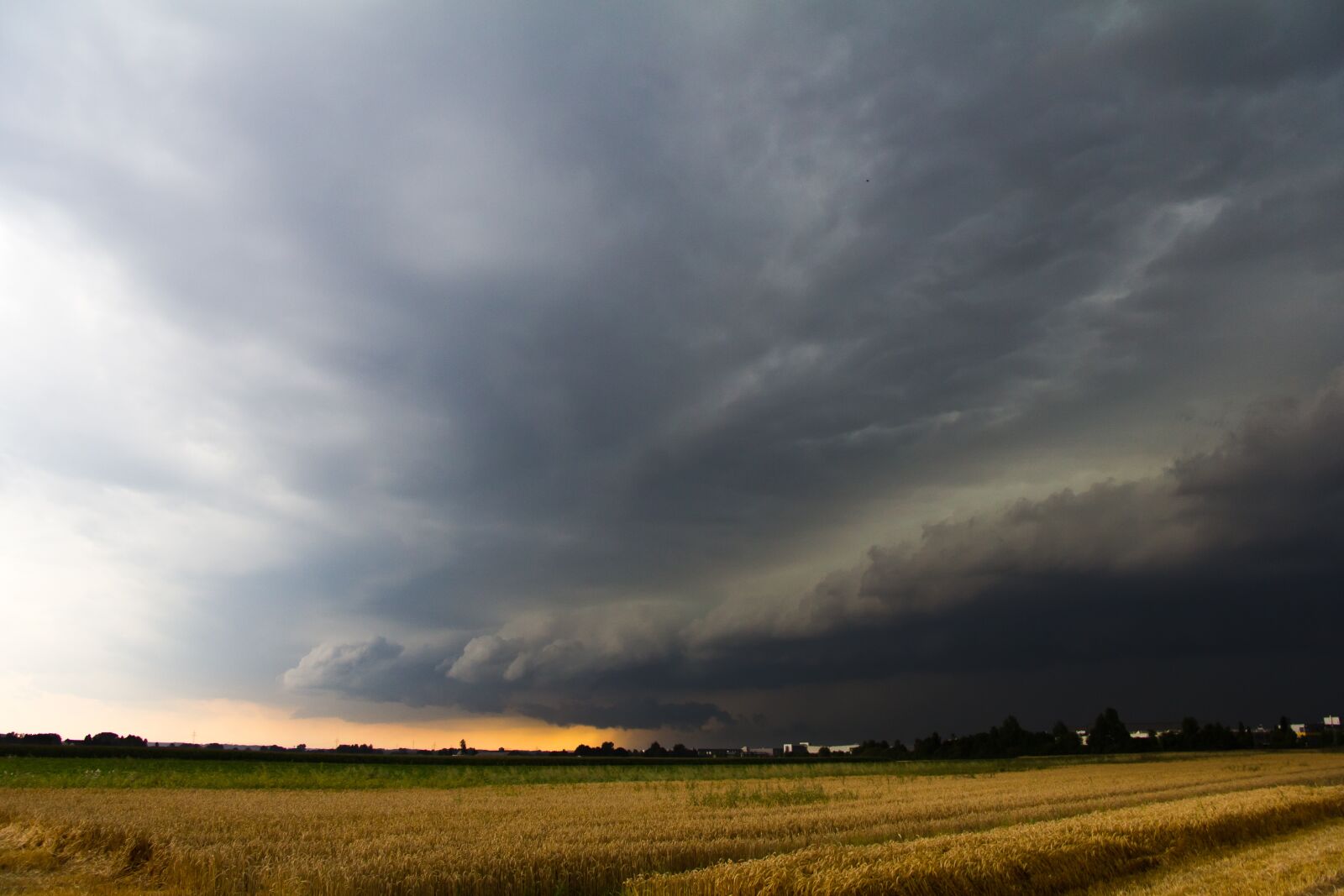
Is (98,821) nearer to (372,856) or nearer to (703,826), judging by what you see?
(372,856)

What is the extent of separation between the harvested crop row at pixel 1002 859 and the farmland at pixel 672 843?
0.05 metres

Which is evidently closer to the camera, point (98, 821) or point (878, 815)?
point (98, 821)

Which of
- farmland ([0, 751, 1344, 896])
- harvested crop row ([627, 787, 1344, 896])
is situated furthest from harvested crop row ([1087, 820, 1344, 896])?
harvested crop row ([627, 787, 1344, 896])

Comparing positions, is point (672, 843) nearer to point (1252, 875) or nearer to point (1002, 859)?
point (1002, 859)

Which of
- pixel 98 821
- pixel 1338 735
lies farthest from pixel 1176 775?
pixel 1338 735

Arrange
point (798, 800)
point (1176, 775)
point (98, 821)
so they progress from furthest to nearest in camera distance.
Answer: point (1176, 775)
point (798, 800)
point (98, 821)

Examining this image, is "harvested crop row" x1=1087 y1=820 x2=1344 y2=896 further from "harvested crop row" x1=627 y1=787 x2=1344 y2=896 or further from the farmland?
"harvested crop row" x1=627 y1=787 x2=1344 y2=896

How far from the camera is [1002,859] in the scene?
1573 centimetres

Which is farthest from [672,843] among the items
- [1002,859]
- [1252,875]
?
[1252,875]

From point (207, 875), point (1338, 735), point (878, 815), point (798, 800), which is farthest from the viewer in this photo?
point (1338, 735)

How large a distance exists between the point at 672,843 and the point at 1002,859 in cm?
721

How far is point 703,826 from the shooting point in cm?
2281

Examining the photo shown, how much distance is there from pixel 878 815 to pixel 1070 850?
1100 cm

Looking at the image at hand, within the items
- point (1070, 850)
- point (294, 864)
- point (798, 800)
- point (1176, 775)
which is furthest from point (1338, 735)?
point (294, 864)
